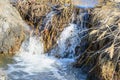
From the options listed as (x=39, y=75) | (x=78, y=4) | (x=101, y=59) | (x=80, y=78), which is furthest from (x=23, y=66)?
(x=78, y=4)

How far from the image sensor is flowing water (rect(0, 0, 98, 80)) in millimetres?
6223

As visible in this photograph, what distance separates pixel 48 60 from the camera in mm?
7031

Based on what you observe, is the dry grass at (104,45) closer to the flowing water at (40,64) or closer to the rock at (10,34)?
the flowing water at (40,64)

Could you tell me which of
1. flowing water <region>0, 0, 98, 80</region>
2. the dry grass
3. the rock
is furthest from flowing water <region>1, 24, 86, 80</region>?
the dry grass

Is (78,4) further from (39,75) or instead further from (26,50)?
(39,75)

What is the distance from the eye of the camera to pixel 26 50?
7.40m

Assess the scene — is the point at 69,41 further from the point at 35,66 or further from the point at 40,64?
the point at 35,66

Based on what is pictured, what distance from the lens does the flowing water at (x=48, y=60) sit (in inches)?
245

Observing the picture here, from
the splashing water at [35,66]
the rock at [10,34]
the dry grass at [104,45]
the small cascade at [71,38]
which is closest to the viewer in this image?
the dry grass at [104,45]

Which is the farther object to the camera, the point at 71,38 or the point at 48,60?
the point at 71,38

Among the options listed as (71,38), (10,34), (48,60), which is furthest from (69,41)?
(10,34)

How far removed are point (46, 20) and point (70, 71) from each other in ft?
5.55

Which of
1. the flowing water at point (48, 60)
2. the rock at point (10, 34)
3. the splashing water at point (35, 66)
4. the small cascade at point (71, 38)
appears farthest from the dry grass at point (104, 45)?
the rock at point (10, 34)

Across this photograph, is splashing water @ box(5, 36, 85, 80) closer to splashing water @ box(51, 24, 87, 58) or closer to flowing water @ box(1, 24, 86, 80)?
flowing water @ box(1, 24, 86, 80)
